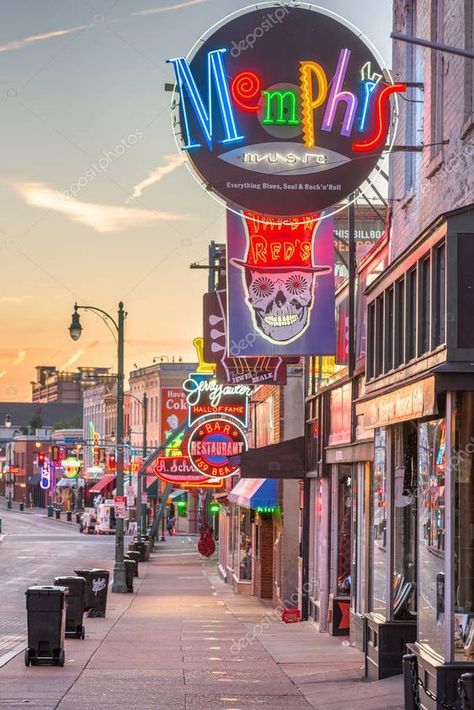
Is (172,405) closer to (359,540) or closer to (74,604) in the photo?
(74,604)

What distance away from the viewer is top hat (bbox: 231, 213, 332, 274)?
20328 millimetres

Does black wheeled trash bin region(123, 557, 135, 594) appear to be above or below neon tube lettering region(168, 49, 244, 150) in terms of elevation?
below

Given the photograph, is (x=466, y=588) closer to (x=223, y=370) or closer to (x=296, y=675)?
(x=296, y=675)

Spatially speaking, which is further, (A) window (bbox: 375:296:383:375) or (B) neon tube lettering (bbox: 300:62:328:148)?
(B) neon tube lettering (bbox: 300:62:328:148)

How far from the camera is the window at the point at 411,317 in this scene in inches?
536

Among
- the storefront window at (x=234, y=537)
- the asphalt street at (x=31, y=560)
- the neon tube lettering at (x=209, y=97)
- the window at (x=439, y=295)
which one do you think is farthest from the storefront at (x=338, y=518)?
the storefront window at (x=234, y=537)

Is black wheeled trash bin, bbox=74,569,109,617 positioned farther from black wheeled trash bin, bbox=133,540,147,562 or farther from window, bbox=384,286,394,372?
black wheeled trash bin, bbox=133,540,147,562

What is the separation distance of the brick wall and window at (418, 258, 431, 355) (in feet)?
2.99

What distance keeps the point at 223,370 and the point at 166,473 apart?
18.2 m

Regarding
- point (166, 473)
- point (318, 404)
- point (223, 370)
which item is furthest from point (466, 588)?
point (166, 473)

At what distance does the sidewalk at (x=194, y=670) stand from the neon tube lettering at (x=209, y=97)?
7261mm

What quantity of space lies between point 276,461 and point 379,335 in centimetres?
1252

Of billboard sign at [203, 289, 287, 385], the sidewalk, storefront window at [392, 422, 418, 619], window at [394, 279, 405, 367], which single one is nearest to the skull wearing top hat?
billboard sign at [203, 289, 287, 385]

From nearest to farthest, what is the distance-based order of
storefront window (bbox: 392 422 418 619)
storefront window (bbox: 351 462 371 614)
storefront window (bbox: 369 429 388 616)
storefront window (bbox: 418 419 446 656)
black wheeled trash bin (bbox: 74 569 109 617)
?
storefront window (bbox: 418 419 446 656) → storefront window (bbox: 392 422 418 619) → storefront window (bbox: 369 429 388 616) → storefront window (bbox: 351 462 371 614) → black wheeled trash bin (bbox: 74 569 109 617)
